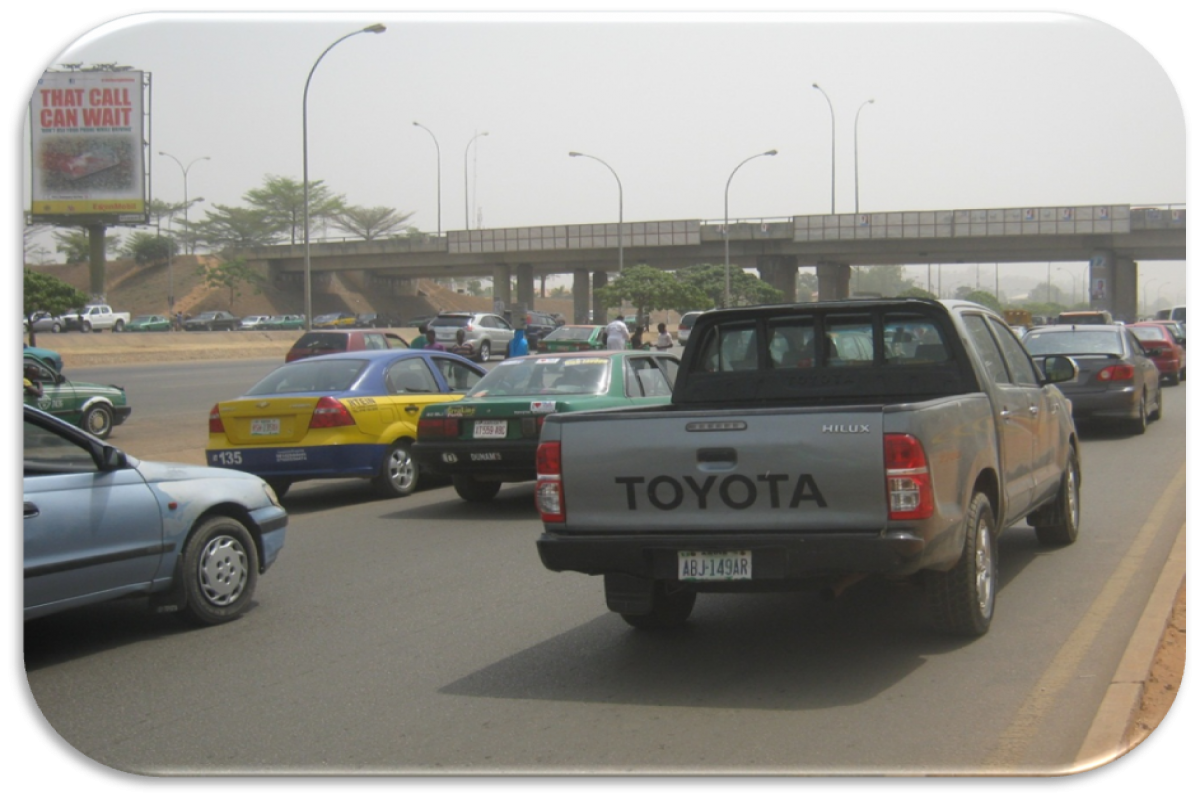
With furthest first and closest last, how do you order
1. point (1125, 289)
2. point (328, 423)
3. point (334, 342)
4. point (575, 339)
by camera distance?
point (1125, 289)
point (575, 339)
point (334, 342)
point (328, 423)

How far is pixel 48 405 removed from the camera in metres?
19.1

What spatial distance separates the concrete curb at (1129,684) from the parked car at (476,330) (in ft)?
122

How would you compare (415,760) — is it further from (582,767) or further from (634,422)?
(634,422)

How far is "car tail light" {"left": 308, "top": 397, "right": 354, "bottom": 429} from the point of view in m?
12.0

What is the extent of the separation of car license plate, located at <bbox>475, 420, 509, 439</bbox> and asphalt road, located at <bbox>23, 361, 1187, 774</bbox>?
212cm

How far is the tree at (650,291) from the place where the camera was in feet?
212

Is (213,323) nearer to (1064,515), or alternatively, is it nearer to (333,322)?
(333,322)

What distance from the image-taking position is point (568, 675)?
607 cm

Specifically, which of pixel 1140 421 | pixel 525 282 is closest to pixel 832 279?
pixel 525 282

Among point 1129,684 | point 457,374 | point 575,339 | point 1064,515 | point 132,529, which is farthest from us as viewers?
point 575,339

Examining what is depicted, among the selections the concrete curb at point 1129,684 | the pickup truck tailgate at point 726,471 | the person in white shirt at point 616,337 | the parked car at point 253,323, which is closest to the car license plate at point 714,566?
the pickup truck tailgate at point 726,471

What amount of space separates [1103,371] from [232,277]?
8298 centimetres

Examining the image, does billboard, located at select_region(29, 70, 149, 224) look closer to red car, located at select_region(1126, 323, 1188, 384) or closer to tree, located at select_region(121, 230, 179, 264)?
tree, located at select_region(121, 230, 179, 264)

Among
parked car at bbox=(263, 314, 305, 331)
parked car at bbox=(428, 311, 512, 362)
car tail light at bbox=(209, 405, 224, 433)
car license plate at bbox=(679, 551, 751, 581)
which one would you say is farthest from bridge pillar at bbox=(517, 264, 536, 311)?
car license plate at bbox=(679, 551, 751, 581)
